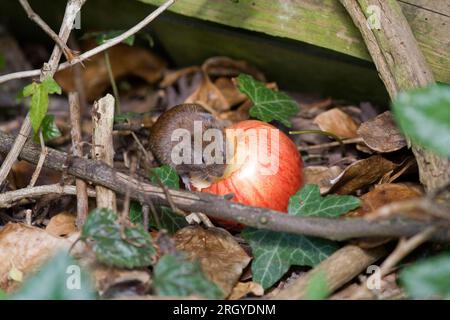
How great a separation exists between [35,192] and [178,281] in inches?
28.1

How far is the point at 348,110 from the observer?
2.69 m

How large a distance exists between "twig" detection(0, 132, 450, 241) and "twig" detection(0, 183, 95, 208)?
7 cm

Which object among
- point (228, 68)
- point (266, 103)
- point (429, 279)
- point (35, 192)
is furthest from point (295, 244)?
point (228, 68)

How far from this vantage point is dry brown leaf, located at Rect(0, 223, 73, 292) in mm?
1872

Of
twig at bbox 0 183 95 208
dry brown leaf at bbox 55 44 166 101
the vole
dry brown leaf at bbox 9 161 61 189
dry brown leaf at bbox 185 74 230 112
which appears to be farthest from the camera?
dry brown leaf at bbox 55 44 166 101

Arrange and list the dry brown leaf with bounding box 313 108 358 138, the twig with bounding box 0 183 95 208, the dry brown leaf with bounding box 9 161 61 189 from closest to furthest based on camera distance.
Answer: the twig with bounding box 0 183 95 208 → the dry brown leaf with bounding box 9 161 61 189 → the dry brown leaf with bounding box 313 108 358 138

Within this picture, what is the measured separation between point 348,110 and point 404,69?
778mm

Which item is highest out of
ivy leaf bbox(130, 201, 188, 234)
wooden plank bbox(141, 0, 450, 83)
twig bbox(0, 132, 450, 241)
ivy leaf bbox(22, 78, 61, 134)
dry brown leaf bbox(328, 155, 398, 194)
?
wooden plank bbox(141, 0, 450, 83)

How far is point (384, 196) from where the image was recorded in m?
1.94

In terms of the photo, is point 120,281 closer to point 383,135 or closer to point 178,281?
point 178,281

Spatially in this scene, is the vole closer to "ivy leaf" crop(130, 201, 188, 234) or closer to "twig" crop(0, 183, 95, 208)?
"ivy leaf" crop(130, 201, 188, 234)

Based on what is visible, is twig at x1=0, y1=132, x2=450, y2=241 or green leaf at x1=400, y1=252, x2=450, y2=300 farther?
twig at x1=0, y1=132, x2=450, y2=241

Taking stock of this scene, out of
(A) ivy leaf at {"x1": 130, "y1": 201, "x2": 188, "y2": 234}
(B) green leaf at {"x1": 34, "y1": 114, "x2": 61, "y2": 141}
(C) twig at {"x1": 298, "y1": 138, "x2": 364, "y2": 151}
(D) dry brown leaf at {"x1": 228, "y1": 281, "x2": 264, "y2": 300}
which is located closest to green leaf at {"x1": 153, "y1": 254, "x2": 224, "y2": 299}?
(D) dry brown leaf at {"x1": 228, "y1": 281, "x2": 264, "y2": 300}

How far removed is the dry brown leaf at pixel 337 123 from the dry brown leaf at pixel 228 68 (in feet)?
1.41
